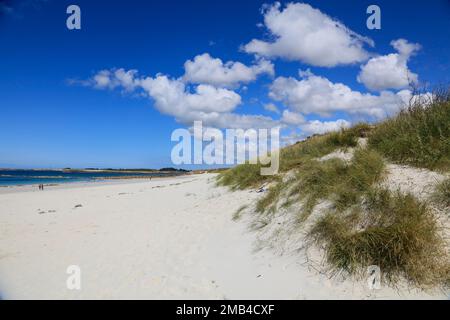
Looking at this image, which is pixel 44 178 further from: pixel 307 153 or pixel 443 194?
pixel 443 194

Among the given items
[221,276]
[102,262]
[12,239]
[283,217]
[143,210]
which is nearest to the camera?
[221,276]

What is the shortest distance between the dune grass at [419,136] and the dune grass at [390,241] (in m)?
1.54

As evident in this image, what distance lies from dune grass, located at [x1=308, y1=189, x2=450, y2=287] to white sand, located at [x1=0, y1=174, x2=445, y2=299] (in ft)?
0.81

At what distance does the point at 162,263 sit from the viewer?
5.14 metres

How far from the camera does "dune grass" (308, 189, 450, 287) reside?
11.4 feet

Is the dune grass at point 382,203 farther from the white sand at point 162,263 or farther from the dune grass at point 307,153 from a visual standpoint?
the white sand at point 162,263

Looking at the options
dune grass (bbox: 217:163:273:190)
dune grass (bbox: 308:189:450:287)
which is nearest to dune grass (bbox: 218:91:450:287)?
dune grass (bbox: 308:189:450:287)

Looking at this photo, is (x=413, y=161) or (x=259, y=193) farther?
(x=259, y=193)

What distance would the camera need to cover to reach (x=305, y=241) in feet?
15.4

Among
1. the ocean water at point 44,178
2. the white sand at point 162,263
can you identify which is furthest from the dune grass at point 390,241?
the ocean water at point 44,178

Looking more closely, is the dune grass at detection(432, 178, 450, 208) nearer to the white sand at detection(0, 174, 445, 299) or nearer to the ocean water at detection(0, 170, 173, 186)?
the white sand at detection(0, 174, 445, 299)

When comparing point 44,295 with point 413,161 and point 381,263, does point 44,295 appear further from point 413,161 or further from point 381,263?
point 413,161
